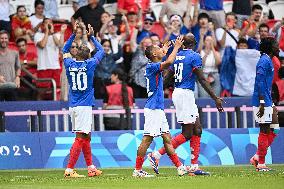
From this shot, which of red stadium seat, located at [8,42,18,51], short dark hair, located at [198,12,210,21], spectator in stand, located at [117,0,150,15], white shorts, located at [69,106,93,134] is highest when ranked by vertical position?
spectator in stand, located at [117,0,150,15]

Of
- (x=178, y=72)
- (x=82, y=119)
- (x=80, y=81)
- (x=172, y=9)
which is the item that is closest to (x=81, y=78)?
(x=80, y=81)

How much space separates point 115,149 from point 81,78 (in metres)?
4.53

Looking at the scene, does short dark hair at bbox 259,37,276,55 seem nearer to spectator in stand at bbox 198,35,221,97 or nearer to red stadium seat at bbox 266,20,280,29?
spectator in stand at bbox 198,35,221,97

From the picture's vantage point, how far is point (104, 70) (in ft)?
91.9

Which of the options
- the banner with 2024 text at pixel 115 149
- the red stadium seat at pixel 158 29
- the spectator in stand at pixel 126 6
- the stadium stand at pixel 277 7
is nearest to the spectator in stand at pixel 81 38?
the spectator in stand at pixel 126 6

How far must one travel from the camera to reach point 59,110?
2595cm

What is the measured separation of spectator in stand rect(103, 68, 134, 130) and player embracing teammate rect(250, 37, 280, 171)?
16.0 feet

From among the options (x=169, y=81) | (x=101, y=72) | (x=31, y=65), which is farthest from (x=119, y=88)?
(x=169, y=81)

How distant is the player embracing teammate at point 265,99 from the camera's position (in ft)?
69.7

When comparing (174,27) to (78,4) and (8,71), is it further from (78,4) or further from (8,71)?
(8,71)

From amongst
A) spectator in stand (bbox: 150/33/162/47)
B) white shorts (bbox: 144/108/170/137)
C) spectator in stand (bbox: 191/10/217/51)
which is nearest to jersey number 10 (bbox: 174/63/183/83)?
white shorts (bbox: 144/108/170/137)

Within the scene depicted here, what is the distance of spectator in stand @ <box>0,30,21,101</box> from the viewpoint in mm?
26844

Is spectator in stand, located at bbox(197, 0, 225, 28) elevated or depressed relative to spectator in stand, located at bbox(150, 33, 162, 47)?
elevated

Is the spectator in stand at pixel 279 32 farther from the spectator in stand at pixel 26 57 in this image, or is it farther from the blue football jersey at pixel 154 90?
the blue football jersey at pixel 154 90
